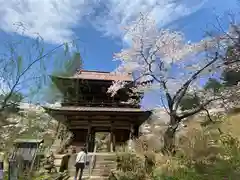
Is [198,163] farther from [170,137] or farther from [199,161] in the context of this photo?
[170,137]

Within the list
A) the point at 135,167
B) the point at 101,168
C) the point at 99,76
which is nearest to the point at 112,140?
the point at 101,168

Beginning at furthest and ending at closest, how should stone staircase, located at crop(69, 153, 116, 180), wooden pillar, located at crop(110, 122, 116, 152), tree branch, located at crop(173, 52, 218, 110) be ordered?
1. wooden pillar, located at crop(110, 122, 116, 152)
2. stone staircase, located at crop(69, 153, 116, 180)
3. tree branch, located at crop(173, 52, 218, 110)

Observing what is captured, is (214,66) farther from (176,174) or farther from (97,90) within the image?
(97,90)

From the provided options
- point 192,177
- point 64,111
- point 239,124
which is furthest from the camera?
point 64,111

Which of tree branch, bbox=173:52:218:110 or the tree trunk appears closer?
the tree trunk

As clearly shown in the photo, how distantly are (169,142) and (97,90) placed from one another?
36.9 feet

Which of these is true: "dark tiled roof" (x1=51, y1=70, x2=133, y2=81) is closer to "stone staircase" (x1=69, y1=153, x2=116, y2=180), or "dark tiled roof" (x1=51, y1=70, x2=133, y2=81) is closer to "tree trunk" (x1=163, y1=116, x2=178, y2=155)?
"stone staircase" (x1=69, y1=153, x2=116, y2=180)

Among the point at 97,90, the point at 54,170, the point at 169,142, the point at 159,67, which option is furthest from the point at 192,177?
the point at 97,90

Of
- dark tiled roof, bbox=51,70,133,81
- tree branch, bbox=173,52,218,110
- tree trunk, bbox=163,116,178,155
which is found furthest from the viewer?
dark tiled roof, bbox=51,70,133,81

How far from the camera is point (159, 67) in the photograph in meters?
14.4

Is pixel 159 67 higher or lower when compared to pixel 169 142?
higher

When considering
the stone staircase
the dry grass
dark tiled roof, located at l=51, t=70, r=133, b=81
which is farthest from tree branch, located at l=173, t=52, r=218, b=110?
dark tiled roof, located at l=51, t=70, r=133, b=81

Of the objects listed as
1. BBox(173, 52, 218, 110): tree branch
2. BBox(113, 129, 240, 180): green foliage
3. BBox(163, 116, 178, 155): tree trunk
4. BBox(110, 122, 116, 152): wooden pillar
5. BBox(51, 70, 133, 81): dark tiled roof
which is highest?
BBox(51, 70, 133, 81): dark tiled roof

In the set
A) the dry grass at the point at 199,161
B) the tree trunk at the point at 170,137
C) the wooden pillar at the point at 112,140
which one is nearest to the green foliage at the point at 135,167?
the dry grass at the point at 199,161
